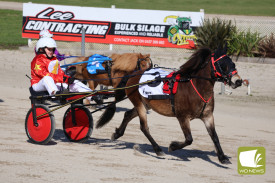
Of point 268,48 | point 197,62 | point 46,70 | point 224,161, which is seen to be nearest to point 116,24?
point 268,48

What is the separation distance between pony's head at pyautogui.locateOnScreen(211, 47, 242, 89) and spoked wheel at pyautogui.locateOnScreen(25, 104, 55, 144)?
261cm

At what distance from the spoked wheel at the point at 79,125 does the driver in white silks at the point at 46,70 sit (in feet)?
1.87

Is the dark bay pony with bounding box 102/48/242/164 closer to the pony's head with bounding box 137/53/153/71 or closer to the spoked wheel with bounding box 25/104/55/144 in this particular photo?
the spoked wheel with bounding box 25/104/55/144

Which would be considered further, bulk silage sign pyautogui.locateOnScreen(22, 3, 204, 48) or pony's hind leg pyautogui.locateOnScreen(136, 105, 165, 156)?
bulk silage sign pyautogui.locateOnScreen(22, 3, 204, 48)

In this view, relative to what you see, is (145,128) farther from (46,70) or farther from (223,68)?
(46,70)

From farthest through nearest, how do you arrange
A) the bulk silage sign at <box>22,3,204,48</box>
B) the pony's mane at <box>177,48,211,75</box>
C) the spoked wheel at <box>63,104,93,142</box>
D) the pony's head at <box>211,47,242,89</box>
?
the bulk silage sign at <box>22,3,204,48</box>
the spoked wheel at <box>63,104,93,142</box>
the pony's mane at <box>177,48,211,75</box>
the pony's head at <box>211,47,242,89</box>

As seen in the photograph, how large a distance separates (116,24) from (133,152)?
1232 centimetres

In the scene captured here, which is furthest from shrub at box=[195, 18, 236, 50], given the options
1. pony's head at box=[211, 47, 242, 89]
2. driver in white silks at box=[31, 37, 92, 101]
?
pony's head at box=[211, 47, 242, 89]

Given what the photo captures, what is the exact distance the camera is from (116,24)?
20281 millimetres

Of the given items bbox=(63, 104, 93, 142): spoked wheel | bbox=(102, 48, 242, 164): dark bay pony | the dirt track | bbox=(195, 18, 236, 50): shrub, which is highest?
bbox=(195, 18, 236, 50): shrub

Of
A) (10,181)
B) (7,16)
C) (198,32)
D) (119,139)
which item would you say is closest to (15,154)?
(10,181)

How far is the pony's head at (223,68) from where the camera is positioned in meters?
7.45

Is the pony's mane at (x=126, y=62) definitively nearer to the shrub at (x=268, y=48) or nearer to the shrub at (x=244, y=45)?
the shrub at (x=244, y=45)

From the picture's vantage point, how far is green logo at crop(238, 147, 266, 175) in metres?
7.51
